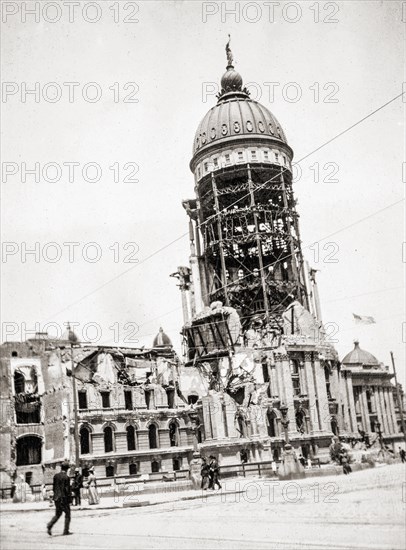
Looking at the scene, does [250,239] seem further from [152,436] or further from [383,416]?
[383,416]

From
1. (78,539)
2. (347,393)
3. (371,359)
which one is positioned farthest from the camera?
(371,359)

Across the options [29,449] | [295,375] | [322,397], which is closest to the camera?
[29,449]

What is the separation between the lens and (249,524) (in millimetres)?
16469

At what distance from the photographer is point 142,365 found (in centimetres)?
6059

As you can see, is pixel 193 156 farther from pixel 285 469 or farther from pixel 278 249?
pixel 285 469

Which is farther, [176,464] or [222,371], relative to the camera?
[222,371]

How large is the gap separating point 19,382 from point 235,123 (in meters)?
37.8

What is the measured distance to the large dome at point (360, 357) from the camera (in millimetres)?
89500

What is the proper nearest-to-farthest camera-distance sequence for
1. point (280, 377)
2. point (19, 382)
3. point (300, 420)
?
point (19, 382)
point (280, 377)
point (300, 420)

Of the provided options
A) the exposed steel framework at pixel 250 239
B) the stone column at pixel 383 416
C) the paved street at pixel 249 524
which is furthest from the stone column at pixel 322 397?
the paved street at pixel 249 524

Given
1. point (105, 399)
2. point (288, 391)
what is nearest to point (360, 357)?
point (288, 391)

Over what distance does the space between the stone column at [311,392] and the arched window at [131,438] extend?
1713 cm

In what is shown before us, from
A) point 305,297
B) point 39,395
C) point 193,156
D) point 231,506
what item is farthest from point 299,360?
point 231,506

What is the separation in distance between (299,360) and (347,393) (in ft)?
34.5
